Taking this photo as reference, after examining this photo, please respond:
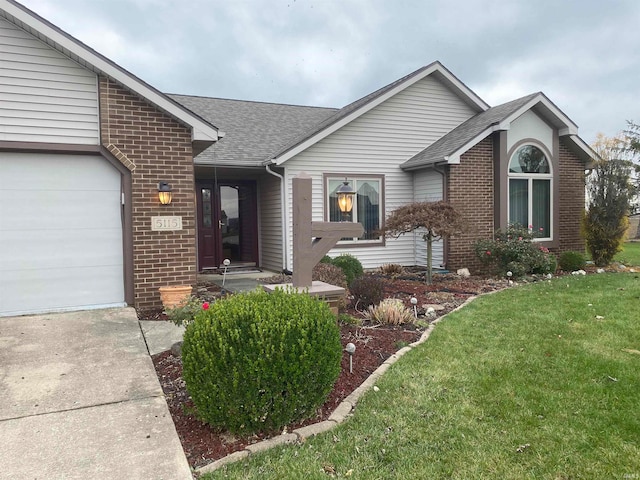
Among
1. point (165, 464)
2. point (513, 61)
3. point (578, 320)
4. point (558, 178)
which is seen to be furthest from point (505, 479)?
point (513, 61)

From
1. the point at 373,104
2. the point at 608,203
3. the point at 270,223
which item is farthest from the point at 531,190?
Answer: the point at 270,223

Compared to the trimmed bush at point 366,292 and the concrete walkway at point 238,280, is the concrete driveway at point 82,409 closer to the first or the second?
the trimmed bush at point 366,292

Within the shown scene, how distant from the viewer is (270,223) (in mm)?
11852

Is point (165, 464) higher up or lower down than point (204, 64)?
lower down

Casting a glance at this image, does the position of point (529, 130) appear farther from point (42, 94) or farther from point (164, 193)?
point (42, 94)

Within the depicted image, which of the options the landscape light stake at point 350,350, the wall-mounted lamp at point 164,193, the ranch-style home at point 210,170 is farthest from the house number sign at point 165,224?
the landscape light stake at point 350,350

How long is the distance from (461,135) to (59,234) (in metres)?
9.21

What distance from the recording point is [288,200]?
10727 mm

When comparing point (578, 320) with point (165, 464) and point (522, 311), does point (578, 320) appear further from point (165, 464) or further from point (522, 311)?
point (165, 464)

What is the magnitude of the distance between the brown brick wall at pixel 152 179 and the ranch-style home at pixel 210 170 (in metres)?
0.02

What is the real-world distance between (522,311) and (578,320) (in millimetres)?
759

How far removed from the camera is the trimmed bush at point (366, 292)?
647 centimetres

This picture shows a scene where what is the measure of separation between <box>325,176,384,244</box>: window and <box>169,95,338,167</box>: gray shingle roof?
83.0 inches

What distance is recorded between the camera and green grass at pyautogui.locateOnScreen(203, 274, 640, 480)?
2660 mm
